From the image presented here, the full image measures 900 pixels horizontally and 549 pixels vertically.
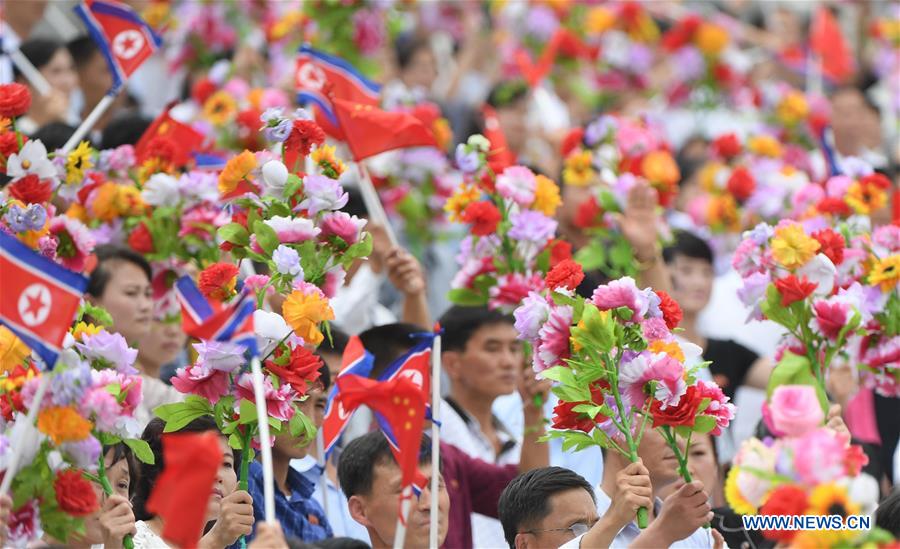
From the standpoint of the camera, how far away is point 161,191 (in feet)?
21.6

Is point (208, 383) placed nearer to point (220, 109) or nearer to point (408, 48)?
point (220, 109)

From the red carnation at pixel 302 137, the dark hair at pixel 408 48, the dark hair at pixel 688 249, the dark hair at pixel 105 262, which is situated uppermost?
the red carnation at pixel 302 137

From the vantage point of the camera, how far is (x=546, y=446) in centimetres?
622

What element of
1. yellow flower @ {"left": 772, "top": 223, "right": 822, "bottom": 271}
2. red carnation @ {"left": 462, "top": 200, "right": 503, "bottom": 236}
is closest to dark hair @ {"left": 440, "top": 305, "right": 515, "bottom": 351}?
red carnation @ {"left": 462, "top": 200, "right": 503, "bottom": 236}

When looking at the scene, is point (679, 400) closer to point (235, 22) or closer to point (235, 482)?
point (235, 482)

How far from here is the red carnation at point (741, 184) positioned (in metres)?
8.76

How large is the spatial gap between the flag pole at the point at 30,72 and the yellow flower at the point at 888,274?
4671 millimetres

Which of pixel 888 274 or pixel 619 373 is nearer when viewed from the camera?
pixel 619 373

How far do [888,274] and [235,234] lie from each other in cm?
250

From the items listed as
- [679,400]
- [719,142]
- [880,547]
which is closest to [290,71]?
[719,142]

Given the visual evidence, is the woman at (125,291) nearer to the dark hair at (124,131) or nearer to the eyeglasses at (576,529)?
the dark hair at (124,131)

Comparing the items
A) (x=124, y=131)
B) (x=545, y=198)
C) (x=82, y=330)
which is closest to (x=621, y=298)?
(x=82, y=330)

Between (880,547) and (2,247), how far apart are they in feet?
8.04

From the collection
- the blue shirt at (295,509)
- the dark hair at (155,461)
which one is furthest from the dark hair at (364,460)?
the dark hair at (155,461)
